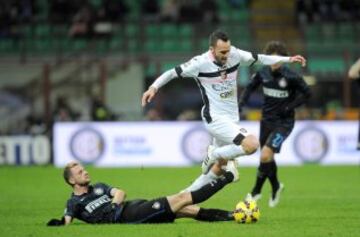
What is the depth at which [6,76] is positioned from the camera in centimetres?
3184

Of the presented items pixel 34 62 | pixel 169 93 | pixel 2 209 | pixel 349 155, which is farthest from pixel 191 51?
pixel 2 209

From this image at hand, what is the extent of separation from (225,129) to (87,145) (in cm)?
1428

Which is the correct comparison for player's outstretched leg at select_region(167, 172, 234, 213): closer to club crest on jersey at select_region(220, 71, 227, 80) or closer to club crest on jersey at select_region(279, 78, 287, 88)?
club crest on jersey at select_region(220, 71, 227, 80)

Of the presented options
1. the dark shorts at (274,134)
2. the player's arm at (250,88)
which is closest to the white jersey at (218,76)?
the dark shorts at (274,134)

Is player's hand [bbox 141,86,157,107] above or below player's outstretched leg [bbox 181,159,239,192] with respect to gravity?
above

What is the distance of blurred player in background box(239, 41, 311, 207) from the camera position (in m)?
15.0

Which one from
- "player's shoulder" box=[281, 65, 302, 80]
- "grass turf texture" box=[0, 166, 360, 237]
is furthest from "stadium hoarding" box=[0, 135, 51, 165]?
"player's shoulder" box=[281, 65, 302, 80]

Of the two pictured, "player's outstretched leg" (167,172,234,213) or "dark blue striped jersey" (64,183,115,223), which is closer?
"player's outstretched leg" (167,172,234,213)

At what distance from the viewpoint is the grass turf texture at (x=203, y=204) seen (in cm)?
1095

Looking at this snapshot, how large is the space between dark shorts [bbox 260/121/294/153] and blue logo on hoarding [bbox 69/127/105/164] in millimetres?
11546

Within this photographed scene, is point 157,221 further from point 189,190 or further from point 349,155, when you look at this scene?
point 349,155

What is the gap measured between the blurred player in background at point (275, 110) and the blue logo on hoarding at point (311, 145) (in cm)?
1100

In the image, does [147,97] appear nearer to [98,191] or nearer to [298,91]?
[98,191]

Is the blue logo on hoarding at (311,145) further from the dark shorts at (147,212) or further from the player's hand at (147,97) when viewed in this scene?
the dark shorts at (147,212)
